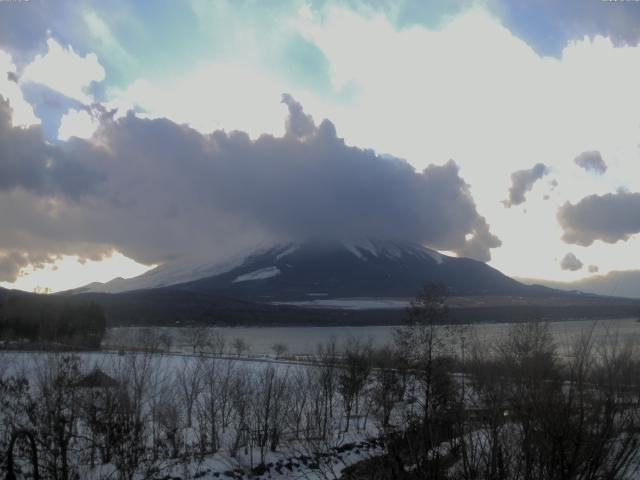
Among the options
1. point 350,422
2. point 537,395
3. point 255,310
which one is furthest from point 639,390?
point 255,310

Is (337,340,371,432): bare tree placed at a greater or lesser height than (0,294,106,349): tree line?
lesser

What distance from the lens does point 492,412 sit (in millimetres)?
6324

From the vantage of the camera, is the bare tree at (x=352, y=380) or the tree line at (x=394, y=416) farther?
the bare tree at (x=352, y=380)

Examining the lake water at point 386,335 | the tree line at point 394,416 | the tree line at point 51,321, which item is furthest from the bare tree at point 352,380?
the tree line at point 51,321

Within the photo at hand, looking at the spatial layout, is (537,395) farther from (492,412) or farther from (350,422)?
(350,422)

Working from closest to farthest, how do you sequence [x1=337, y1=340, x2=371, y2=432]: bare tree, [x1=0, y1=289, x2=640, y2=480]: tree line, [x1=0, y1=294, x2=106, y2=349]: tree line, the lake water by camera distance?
1. [x1=0, y1=289, x2=640, y2=480]: tree line
2. the lake water
3. [x1=337, y1=340, x2=371, y2=432]: bare tree
4. [x1=0, y1=294, x2=106, y2=349]: tree line

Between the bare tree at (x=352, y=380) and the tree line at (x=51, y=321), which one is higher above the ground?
the tree line at (x=51, y=321)

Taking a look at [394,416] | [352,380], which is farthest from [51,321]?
[394,416]

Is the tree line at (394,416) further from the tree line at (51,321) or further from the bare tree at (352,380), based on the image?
the tree line at (51,321)

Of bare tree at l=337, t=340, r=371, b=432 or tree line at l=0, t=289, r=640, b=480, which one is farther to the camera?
bare tree at l=337, t=340, r=371, b=432

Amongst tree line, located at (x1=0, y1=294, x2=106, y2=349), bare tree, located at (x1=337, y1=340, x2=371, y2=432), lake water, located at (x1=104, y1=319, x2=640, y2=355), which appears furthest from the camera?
tree line, located at (x1=0, y1=294, x2=106, y2=349)

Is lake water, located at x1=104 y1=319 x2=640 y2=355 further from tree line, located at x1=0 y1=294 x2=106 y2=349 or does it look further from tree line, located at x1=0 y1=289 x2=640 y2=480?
tree line, located at x1=0 y1=294 x2=106 y2=349

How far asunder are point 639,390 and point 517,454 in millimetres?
2179

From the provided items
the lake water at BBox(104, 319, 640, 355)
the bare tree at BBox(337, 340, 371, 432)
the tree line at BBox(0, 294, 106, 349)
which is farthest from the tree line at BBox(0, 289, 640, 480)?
the tree line at BBox(0, 294, 106, 349)
